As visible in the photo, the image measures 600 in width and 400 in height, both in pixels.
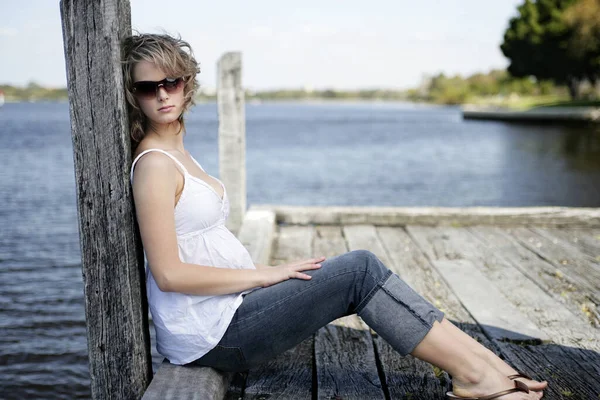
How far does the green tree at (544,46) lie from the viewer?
4619 centimetres

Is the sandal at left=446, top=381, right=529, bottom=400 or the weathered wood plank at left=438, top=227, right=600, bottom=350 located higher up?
the sandal at left=446, top=381, right=529, bottom=400

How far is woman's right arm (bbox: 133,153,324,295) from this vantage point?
2023 millimetres

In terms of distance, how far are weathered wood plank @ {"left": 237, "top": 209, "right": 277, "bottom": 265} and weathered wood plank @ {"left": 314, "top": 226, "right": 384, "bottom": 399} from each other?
922 mm

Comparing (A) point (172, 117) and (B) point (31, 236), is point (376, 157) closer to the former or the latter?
(B) point (31, 236)

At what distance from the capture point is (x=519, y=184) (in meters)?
17.9

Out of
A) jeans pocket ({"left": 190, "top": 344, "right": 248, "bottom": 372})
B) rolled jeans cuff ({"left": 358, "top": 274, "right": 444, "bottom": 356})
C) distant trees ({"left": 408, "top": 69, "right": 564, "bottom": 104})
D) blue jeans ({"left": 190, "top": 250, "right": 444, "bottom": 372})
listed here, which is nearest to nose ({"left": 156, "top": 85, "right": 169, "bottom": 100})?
blue jeans ({"left": 190, "top": 250, "right": 444, "bottom": 372})

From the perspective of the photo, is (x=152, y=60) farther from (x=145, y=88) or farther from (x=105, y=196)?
(x=105, y=196)

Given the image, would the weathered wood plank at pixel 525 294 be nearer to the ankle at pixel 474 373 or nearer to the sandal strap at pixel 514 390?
the sandal strap at pixel 514 390

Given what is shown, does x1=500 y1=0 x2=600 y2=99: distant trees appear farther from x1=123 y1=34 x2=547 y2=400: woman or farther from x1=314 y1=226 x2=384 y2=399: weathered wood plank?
x1=123 y1=34 x2=547 y2=400: woman

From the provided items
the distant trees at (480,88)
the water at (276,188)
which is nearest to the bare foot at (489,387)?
the water at (276,188)

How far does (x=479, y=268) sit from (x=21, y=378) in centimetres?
368

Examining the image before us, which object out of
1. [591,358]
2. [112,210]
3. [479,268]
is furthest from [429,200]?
[112,210]

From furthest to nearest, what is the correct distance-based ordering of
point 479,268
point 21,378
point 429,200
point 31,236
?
point 429,200 → point 31,236 → point 21,378 → point 479,268

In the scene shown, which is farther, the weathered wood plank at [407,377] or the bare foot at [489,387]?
the weathered wood plank at [407,377]
